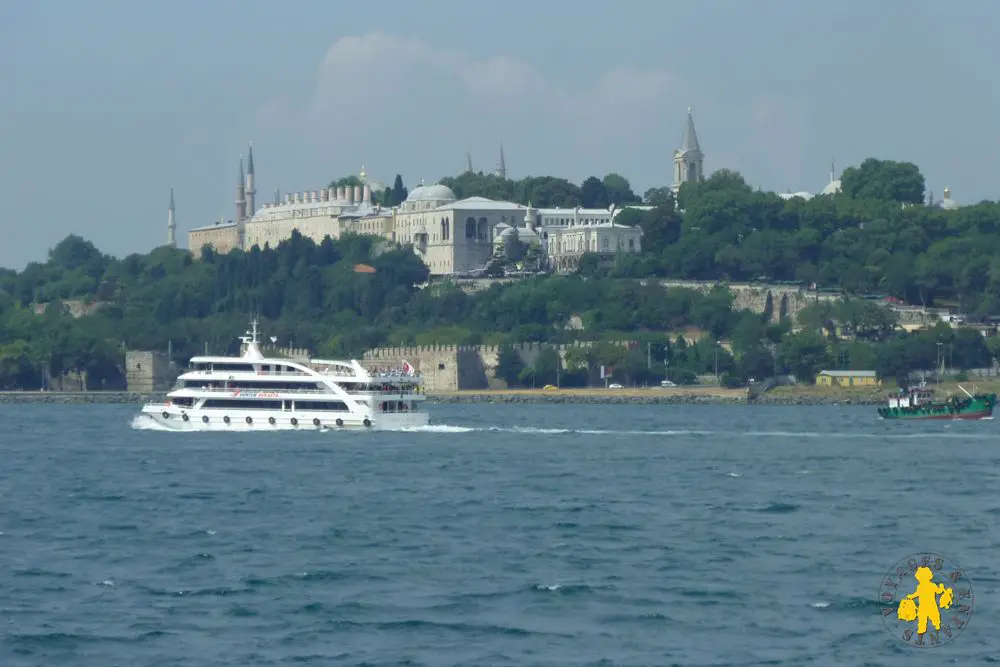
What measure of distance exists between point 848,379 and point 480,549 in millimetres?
88096

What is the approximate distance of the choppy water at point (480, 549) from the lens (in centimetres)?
3481

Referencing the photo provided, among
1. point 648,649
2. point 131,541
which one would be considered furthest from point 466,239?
point 648,649

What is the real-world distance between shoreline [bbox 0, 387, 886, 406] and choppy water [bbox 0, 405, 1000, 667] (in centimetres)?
4685

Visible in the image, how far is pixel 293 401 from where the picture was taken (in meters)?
79.6

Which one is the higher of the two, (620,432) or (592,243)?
(592,243)

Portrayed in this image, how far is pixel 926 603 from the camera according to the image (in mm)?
35719

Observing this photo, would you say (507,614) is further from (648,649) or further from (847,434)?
(847,434)

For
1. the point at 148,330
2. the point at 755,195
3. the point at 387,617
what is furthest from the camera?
the point at 755,195

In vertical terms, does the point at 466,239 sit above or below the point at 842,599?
above

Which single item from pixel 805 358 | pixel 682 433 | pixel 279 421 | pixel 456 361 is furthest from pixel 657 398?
pixel 279 421

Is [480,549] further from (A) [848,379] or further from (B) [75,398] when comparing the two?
(B) [75,398]

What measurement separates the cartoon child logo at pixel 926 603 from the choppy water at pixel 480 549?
271 millimetres

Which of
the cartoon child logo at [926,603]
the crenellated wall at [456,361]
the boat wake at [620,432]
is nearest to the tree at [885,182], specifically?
the crenellated wall at [456,361]

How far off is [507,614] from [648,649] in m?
3.37
